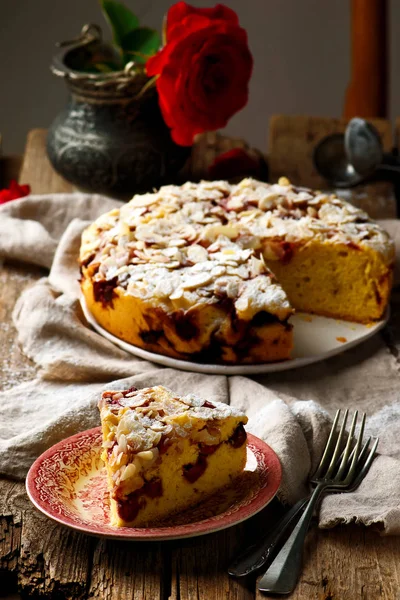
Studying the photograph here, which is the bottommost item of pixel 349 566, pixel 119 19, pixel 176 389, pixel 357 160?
pixel 357 160

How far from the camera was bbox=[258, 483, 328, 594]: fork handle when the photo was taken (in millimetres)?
1479

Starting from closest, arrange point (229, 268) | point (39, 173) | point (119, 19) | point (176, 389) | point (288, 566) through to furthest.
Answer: point (288, 566), point (176, 389), point (229, 268), point (119, 19), point (39, 173)

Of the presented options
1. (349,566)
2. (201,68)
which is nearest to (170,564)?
(349,566)

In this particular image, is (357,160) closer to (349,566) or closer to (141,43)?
(141,43)

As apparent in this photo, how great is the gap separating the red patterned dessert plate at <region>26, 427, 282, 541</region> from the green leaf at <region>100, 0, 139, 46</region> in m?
1.75

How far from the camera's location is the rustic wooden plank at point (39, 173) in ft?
11.3

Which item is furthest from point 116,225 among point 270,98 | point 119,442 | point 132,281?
point 270,98

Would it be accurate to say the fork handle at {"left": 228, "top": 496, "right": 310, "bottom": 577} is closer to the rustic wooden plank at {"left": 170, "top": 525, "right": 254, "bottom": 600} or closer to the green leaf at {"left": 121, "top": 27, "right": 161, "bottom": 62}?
the rustic wooden plank at {"left": 170, "top": 525, "right": 254, "bottom": 600}

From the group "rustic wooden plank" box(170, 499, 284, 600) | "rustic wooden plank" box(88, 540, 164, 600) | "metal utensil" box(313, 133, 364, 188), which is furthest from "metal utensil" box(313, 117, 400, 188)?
"rustic wooden plank" box(88, 540, 164, 600)

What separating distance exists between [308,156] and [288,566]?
229 cm

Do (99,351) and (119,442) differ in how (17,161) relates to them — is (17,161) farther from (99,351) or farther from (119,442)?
(119,442)

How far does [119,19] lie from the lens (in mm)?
3078

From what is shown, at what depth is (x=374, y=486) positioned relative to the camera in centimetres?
174

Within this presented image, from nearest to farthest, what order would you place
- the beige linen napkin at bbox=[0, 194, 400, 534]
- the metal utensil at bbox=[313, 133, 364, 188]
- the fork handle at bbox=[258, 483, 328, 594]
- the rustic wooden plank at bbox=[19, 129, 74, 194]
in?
the fork handle at bbox=[258, 483, 328, 594], the beige linen napkin at bbox=[0, 194, 400, 534], the metal utensil at bbox=[313, 133, 364, 188], the rustic wooden plank at bbox=[19, 129, 74, 194]
